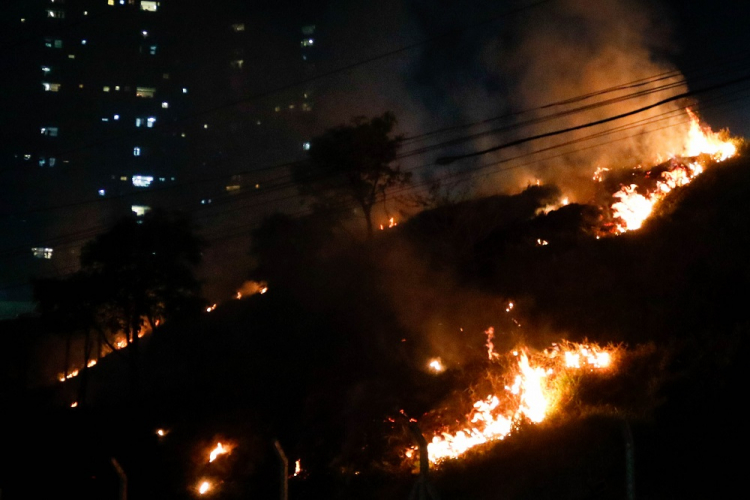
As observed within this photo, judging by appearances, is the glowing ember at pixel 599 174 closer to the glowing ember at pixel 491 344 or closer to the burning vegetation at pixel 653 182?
the burning vegetation at pixel 653 182

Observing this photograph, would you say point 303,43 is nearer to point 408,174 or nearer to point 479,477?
point 408,174

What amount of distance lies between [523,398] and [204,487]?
11214 mm

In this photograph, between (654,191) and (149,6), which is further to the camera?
(149,6)

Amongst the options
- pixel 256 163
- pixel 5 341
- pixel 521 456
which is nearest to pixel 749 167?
pixel 521 456

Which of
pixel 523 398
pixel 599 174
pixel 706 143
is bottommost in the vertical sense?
pixel 523 398

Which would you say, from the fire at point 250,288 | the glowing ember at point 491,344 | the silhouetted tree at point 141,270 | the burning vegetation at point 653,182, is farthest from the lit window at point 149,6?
the glowing ember at point 491,344

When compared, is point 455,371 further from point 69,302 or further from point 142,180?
point 142,180

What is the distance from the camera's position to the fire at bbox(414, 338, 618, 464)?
42.9 ft

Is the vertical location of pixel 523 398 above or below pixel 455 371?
below

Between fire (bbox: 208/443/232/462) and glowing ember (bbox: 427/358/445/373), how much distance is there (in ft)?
24.3

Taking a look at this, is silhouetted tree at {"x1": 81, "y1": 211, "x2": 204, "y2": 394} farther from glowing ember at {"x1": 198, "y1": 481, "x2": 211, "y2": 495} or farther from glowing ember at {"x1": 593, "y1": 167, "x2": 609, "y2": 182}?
glowing ember at {"x1": 593, "y1": 167, "x2": 609, "y2": 182}

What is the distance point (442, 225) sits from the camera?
25578 mm

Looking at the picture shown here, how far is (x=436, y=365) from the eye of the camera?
19609mm

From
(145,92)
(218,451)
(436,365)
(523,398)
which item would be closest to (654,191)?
(436,365)
